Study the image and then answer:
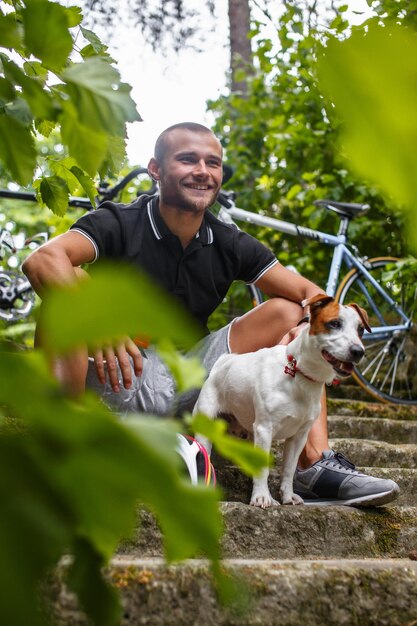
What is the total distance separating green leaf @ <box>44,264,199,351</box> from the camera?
0.57 ft

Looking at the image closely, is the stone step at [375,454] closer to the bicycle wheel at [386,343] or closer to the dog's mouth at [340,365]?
the dog's mouth at [340,365]

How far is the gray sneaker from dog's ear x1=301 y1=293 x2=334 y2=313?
480 millimetres

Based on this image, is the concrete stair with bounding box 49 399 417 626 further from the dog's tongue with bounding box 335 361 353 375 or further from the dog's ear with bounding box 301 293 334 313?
the dog's ear with bounding box 301 293 334 313

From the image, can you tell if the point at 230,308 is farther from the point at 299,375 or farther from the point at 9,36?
the point at 9,36

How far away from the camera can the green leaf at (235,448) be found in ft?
0.94

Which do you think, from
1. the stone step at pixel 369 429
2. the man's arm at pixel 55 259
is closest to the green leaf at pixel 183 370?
the man's arm at pixel 55 259

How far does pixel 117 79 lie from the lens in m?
0.38

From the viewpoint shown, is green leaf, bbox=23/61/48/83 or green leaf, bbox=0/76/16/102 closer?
green leaf, bbox=0/76/16/102

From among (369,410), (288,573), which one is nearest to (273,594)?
(288,573)

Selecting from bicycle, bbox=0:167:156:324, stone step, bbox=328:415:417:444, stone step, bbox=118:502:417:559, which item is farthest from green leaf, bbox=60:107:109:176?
bicycle, bbox=0:167:156:324

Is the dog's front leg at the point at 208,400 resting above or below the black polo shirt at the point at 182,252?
below

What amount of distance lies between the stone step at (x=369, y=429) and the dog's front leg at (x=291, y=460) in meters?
0.99

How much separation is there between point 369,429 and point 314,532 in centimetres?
143

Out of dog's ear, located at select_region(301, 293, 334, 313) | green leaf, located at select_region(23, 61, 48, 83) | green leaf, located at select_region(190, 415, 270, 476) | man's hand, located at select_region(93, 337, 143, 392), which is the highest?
green leaf, located at select_region(23, 61, 48, 83)
